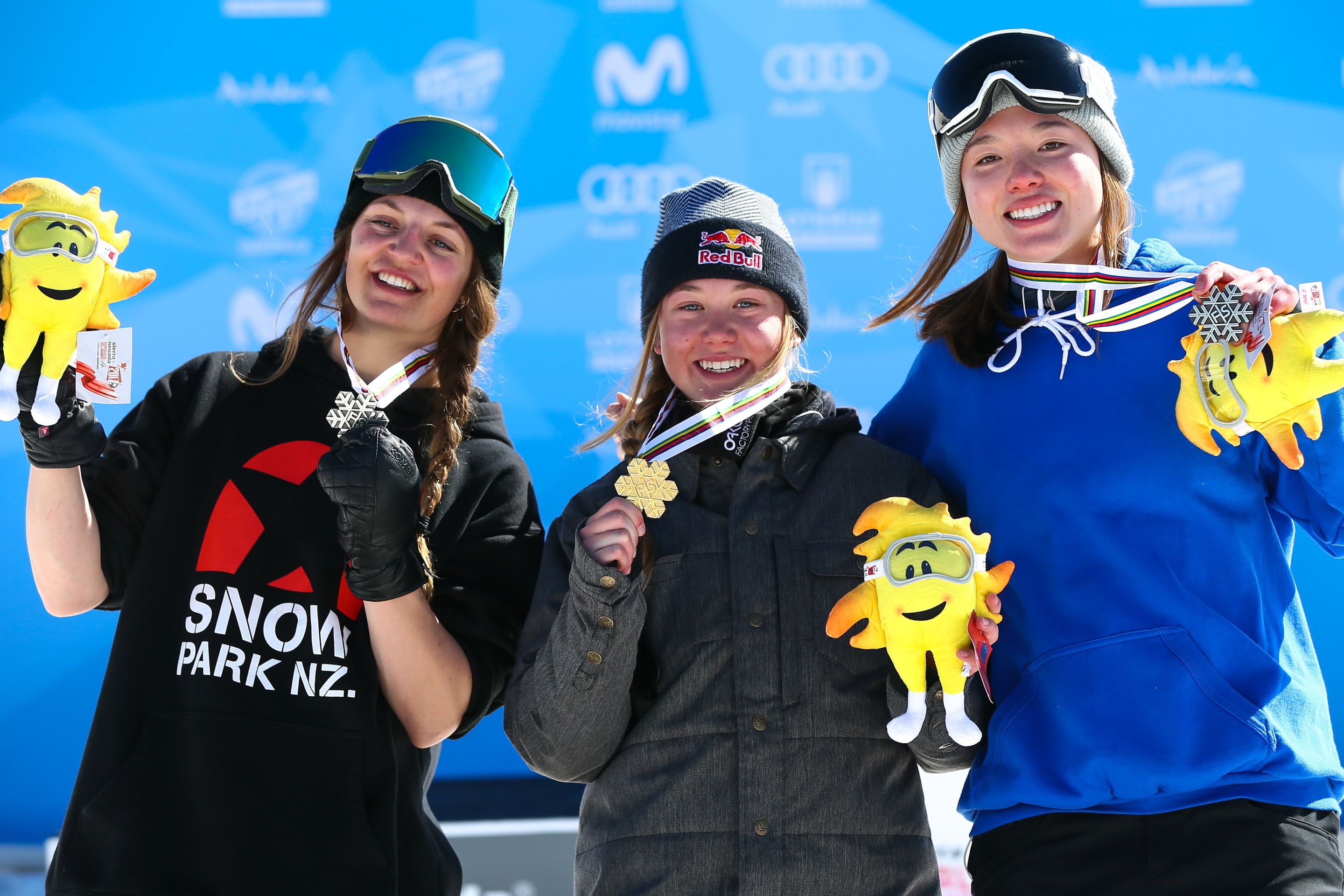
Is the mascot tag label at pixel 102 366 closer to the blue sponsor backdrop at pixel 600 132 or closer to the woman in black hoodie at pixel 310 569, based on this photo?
the woman in black hoodie at pixel 310 569

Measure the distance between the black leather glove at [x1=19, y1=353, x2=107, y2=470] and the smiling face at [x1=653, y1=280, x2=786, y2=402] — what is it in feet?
2.93

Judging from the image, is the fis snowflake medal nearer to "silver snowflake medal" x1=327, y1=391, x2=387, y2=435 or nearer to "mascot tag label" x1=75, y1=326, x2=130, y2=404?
"silver snowflake medal" x1=327, y1=391, x2=387, y2=435

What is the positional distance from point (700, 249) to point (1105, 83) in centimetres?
71

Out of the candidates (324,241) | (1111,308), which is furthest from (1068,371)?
(324,241)

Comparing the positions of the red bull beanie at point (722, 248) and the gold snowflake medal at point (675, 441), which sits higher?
the red bull beanie at point (722, 248)

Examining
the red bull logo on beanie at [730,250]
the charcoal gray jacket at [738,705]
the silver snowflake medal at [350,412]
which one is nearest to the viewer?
the charcoal gray jacket at [738,705]

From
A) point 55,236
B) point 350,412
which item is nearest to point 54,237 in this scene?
point 55,236

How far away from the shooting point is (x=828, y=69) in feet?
14.8

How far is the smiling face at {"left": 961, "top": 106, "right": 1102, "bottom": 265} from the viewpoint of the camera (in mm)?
1863

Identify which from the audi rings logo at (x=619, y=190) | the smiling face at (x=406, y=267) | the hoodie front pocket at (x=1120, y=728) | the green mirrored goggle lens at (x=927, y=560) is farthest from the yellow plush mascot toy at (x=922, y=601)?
the audi rings logo at (x=619, y=190)

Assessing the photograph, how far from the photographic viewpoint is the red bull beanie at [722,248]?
206cm

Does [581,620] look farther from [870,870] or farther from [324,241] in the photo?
[324,241]

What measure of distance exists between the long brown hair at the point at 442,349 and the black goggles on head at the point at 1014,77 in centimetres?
88

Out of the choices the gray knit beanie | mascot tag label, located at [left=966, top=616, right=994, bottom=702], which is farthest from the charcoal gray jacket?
the gray knit beanie
